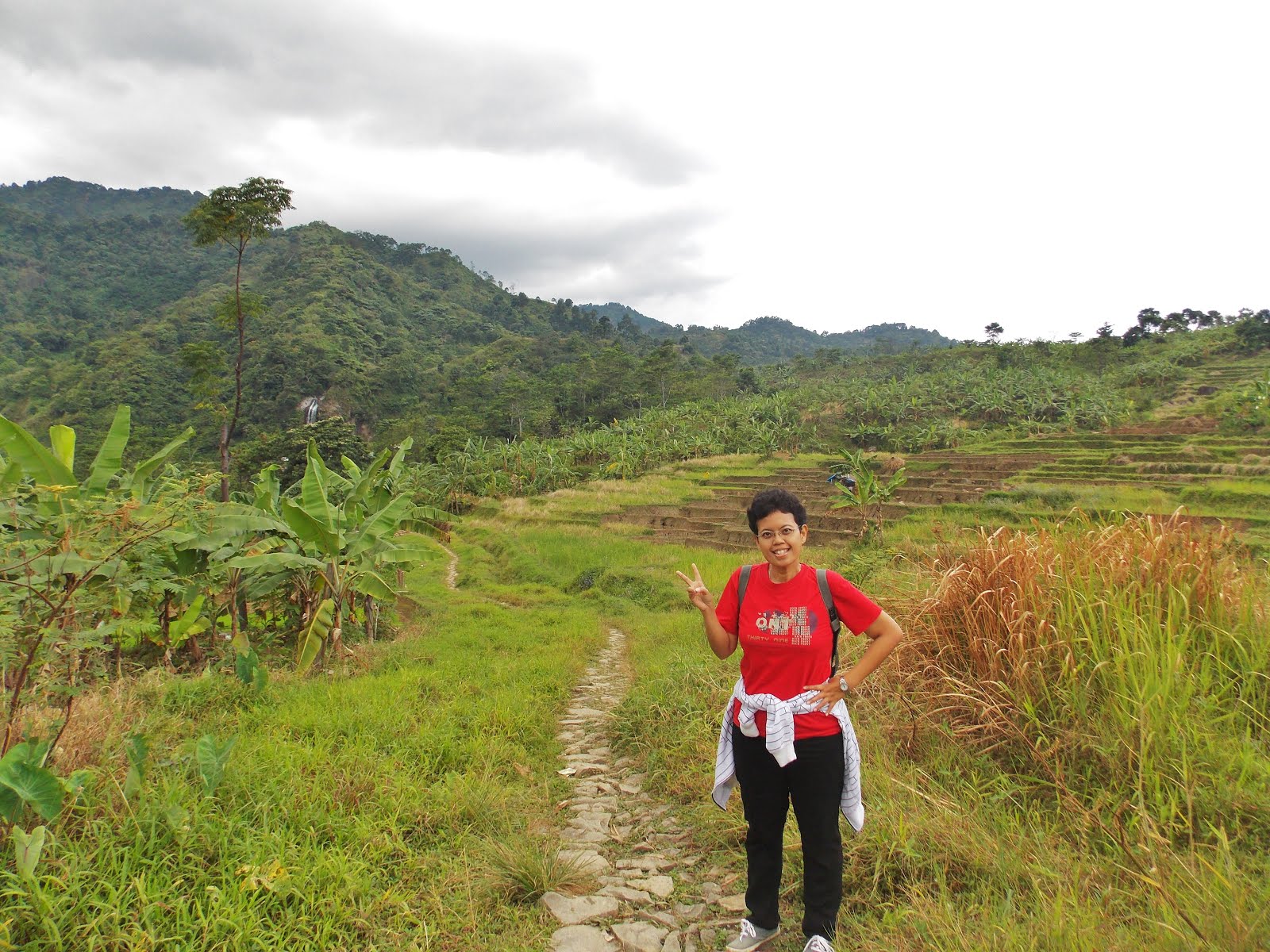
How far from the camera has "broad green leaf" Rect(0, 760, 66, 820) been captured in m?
2.26

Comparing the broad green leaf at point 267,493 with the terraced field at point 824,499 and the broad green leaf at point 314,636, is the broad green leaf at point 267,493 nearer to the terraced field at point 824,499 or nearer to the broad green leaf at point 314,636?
A: the broad green leaf at point 314,636

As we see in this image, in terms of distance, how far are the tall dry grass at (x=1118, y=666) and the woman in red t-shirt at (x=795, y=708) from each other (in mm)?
1264

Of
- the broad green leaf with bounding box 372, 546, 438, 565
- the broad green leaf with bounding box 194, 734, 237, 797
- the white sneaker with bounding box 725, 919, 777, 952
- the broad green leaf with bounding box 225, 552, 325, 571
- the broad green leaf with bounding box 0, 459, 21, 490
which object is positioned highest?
the broad green leaf with bounding box 0, 459, 21, 490

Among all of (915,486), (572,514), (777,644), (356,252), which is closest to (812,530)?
(915,486)

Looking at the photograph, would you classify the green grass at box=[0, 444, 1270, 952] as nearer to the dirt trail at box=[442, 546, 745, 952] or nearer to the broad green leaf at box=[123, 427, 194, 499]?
the dirt trail at box=[442, 546, 745, 952]

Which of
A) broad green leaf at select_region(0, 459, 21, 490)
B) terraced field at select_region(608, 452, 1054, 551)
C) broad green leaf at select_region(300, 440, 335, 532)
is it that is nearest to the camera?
broad green leaf at select_region(0, 459, 21, 490)

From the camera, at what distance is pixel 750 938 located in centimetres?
243

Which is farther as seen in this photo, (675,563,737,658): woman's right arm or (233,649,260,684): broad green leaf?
(233,649,260,684): broad green leaf

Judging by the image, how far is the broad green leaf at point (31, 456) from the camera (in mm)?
4234

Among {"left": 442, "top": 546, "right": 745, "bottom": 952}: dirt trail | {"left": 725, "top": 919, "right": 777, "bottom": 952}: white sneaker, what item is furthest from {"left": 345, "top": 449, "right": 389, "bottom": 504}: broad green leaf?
{"left": 725, "top": 919, "right": 777, "bottom": 952}: white sneaker

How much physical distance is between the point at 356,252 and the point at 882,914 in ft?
301

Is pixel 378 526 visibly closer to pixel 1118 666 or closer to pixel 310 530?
pixel 310 530

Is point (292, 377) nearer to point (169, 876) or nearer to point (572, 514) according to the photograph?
point (572, 514)

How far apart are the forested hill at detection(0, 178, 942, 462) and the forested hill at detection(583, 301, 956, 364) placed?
22.8 metres
